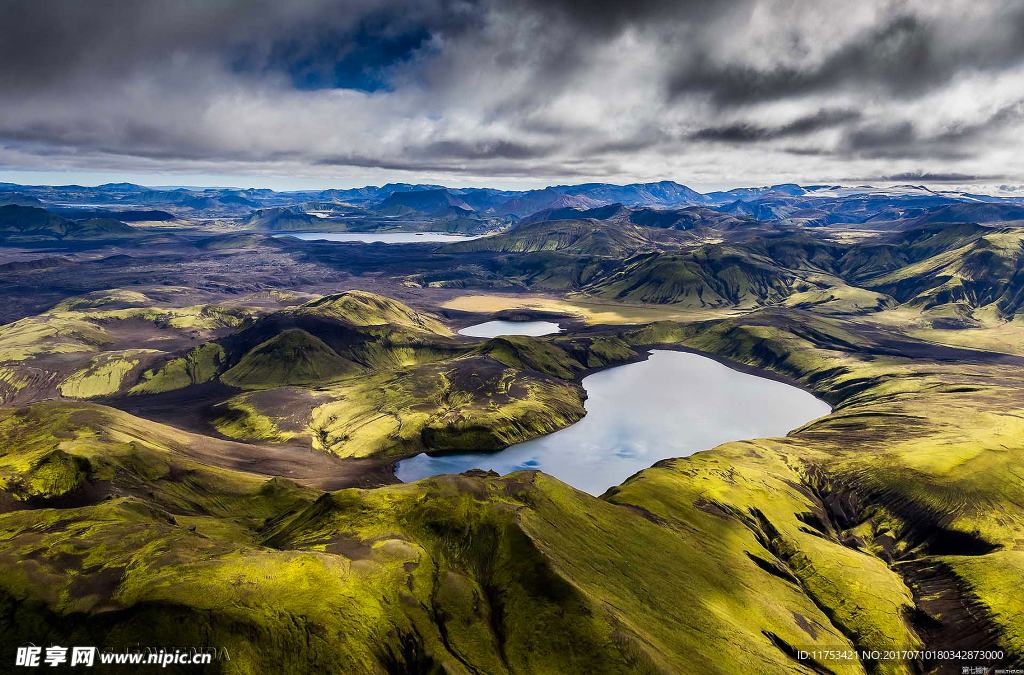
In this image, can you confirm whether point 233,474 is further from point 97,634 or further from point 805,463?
point 805,463

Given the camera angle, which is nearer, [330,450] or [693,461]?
[693,461]

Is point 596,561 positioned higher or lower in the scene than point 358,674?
lower

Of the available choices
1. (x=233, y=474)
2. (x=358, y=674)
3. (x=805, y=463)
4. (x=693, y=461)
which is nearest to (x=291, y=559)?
(x=358, y=674)

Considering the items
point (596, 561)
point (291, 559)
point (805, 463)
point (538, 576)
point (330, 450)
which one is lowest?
point (330, 450)

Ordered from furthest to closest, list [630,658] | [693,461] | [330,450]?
[330,450]
[693,461]
[630,658]

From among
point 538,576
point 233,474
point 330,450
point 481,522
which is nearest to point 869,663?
point 538,576

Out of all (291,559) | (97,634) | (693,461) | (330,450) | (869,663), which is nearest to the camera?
(97,634)

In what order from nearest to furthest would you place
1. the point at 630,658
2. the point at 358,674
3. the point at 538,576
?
the point at 358,674, the point at 630,658, the point at 538,576

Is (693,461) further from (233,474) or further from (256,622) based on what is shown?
(233,474)

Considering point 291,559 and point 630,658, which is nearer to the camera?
point 630,658
